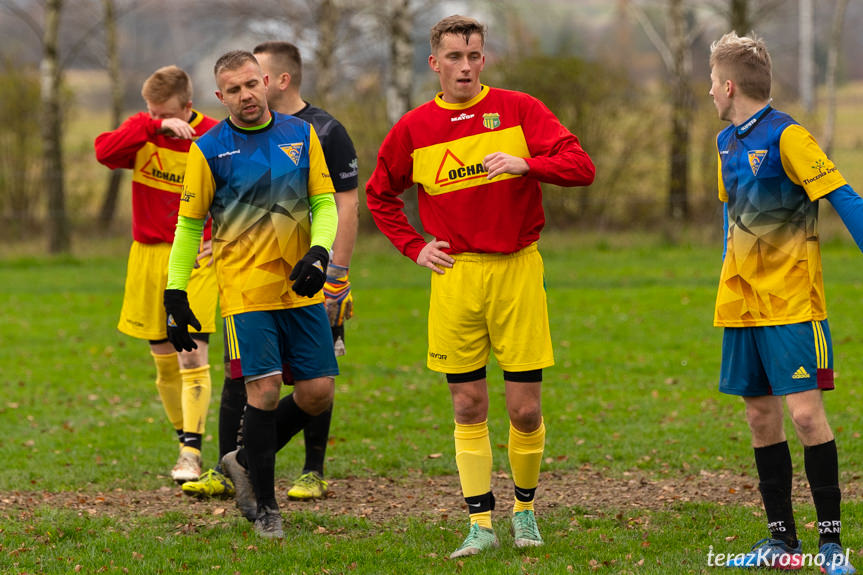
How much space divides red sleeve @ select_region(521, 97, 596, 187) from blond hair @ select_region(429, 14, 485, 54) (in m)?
0.44

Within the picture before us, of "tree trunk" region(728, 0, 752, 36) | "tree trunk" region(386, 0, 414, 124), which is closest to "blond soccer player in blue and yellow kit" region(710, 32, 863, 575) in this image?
"tree trunk" region(386, 0, 414, 124)

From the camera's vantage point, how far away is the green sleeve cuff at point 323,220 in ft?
18.3

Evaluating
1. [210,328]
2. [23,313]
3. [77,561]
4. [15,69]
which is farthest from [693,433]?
[15,69]

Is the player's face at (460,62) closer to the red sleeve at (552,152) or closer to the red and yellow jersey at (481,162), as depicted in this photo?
the red and yellow jersey at (481,162)

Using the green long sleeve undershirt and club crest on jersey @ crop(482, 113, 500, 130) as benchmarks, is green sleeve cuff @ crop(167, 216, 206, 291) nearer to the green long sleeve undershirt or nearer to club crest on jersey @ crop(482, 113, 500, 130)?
the green long sleeve undershirt

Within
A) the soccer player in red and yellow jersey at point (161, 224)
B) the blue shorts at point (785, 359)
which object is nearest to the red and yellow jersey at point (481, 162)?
the blue shorts at point (785, 359)

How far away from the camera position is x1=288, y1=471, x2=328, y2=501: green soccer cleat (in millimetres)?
6656

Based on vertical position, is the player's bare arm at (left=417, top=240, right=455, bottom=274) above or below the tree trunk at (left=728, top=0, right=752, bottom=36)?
below

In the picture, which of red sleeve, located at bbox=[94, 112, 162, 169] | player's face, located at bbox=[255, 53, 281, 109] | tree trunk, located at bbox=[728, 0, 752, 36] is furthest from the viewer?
tree trunk, located at bbox=[728, 0, 752, 36]

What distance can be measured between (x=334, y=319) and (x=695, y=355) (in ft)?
19.6

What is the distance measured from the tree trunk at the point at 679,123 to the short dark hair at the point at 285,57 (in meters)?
14.5

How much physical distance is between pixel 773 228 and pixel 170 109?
410cm

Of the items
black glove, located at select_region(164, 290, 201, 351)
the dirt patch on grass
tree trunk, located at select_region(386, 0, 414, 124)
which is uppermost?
tree trunk, located at select_region(386, 0, 414, 124)

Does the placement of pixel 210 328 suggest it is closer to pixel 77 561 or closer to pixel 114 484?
pixel 114 484
